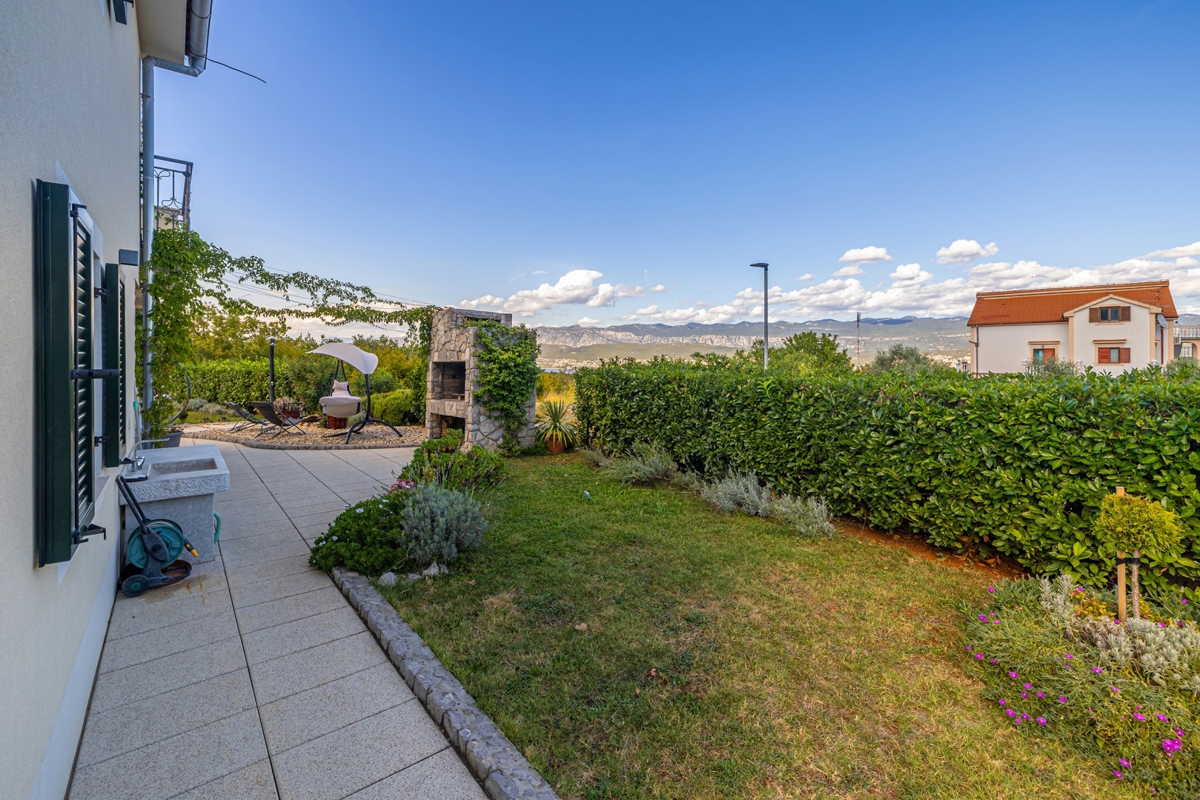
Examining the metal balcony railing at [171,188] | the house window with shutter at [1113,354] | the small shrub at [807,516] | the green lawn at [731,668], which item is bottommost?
the green lawn at [731,668]

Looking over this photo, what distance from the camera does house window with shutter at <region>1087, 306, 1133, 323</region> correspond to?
2778 cm

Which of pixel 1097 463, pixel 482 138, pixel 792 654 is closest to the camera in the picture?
pixel 792 654

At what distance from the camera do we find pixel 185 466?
457 cm

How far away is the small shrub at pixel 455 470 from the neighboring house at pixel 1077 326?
3203 centimetres

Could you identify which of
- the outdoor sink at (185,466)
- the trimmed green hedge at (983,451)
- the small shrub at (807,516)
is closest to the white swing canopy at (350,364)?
the outdoor sink at (185,466)

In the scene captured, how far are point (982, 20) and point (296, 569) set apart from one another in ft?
40.6

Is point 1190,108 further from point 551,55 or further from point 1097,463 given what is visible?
point 551,55

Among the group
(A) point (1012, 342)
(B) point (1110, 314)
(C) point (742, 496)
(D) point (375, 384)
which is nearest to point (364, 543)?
(C) point (742, 496)

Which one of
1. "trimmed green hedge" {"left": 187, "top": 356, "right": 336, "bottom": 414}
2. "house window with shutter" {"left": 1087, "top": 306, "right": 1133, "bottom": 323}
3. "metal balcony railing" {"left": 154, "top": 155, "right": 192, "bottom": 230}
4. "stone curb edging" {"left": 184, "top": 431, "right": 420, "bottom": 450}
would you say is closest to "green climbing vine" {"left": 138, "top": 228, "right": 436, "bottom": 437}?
"metal balcony railing" {"left": 154, "top": 155, "right": 192, "bottom": 230}

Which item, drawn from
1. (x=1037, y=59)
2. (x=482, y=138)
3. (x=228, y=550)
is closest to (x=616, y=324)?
(x=482, y=138)

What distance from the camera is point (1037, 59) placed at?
315 inches

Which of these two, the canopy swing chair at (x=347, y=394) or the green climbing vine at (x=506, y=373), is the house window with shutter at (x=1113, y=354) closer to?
the green climbing vine at (x=506, y=373)

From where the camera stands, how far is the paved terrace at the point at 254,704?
A: 183 cm

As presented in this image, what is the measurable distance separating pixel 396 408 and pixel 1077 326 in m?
38.7
